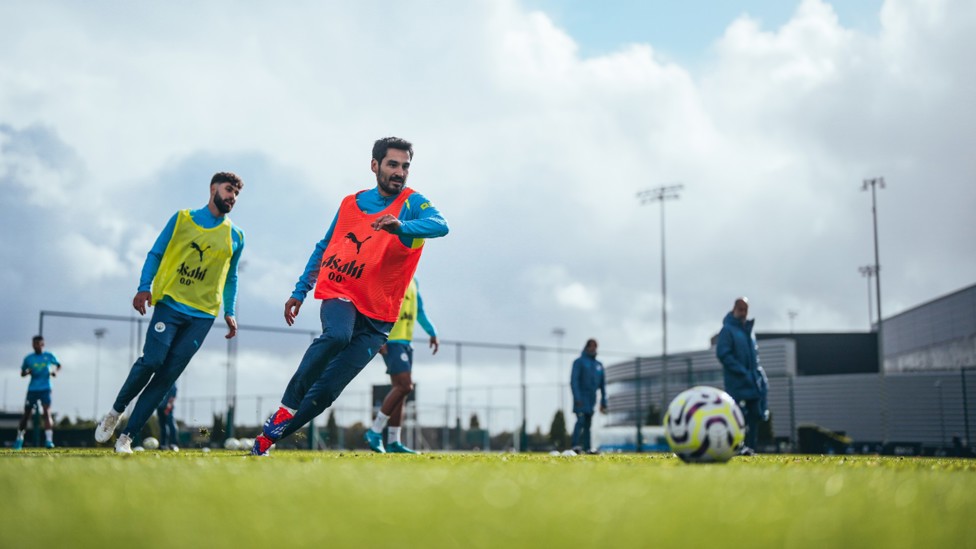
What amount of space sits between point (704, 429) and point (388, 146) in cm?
300

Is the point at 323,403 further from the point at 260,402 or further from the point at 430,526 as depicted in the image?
the point at 260,402

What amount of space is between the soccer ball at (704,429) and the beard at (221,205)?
415 centimetres

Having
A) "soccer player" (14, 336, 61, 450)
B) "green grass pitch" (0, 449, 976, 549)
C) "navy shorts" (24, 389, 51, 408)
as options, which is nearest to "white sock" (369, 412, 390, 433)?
"green grass pitch" (0, 449, 976, 549)

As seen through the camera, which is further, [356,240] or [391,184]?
[391,184]

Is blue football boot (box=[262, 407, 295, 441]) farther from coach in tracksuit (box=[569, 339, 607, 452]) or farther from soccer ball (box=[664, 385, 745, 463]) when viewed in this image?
coach in tracksuit (box=[569, 339, 607, 452])

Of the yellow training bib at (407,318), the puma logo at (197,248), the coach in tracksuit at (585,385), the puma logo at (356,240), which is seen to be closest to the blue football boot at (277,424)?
the puma logo at (356,240)

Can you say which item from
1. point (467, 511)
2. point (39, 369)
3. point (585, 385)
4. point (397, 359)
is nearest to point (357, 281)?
point (467, 511)

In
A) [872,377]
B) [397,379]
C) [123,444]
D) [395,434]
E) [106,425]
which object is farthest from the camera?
[872,377]

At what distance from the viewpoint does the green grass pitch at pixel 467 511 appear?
5.58ft

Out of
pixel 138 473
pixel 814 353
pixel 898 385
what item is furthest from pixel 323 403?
pixel 814 353

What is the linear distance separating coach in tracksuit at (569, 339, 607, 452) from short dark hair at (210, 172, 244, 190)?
8349 millimetres

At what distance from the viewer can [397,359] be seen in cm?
1046

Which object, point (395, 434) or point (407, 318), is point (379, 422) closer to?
point (395, 434)

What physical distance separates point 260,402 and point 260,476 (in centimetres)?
2205
